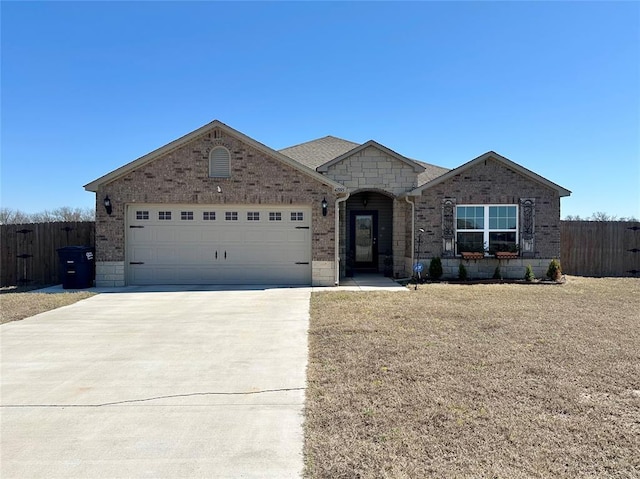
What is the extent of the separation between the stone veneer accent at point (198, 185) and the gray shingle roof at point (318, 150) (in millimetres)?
3791

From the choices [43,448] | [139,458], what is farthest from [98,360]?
[139,458]

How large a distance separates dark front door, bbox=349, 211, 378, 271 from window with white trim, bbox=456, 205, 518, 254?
11.0 feet

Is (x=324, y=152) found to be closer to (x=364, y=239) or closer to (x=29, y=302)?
(x=364, y=239)

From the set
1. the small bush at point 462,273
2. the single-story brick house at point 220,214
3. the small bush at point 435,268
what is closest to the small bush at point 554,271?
the single-story brick house at point 220,214

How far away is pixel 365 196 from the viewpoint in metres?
15.5

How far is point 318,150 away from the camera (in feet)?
58.5

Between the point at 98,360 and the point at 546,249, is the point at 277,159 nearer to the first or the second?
the point at 98,360

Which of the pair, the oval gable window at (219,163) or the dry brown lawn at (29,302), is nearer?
the dry brown lawn at (29,302)

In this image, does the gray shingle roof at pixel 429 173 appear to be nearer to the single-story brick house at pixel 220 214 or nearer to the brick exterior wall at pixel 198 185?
the single-story brick house at pixel 220 214

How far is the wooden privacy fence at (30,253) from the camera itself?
12875 millimetres

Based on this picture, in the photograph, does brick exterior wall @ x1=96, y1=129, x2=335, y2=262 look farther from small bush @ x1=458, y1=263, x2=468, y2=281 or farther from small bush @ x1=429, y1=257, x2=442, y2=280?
small bush @ x1=458, y1=263, x2=468, y2=281

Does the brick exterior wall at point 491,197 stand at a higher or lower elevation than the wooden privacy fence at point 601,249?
higher

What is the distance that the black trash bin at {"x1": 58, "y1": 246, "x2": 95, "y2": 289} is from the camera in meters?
11.6

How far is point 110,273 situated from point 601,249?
16.7 meters
